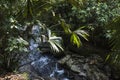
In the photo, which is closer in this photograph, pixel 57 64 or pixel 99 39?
pixel 57 64

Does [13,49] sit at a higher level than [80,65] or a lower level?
higher

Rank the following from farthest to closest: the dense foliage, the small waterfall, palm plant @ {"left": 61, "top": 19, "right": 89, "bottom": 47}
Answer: the small waterfall → palm plant @ {"left": 61, "top": 19, "right": 89, "bottom": 47} → the dense foliage

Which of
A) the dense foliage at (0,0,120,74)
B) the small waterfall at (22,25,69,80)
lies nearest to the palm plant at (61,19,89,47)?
the dense foliage at (0,0,120,74)

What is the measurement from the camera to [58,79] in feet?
23.8

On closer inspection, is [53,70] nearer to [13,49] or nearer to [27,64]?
[27,64]

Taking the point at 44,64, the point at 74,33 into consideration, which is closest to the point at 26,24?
the point at 74,33

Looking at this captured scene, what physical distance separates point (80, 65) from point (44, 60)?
1364mm

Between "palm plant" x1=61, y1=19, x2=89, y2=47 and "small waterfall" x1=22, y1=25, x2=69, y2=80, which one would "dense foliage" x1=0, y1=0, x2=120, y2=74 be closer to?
"palm plant" x1=61, y1=19, x2=89, y2=47

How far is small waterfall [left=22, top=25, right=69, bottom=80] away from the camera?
24.5ft

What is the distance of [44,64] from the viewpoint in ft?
26.4

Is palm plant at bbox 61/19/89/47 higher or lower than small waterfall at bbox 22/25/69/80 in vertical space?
higher

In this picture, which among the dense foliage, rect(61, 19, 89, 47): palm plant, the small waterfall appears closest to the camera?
the dense foliage

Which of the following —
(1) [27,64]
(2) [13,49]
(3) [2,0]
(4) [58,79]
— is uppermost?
(3) [2,0]

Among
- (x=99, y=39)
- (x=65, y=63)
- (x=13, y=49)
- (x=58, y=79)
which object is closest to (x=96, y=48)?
(x=99, y=39)
